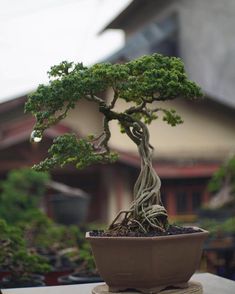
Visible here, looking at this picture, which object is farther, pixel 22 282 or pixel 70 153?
pixel 22 282

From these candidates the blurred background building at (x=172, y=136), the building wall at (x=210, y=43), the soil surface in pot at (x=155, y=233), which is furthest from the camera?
the building wall at (x=210, y=43)

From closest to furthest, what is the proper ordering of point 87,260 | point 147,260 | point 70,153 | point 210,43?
point 147,260 → point 70,153 → point 87,260 → point 210,43

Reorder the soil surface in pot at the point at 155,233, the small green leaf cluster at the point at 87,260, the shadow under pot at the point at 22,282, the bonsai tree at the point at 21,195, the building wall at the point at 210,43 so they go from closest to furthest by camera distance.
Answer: the soil surface in pot at the point at 155,233 < the shadow under pot at the point at 22,282 < the small green leaf cluster at the point at 87,260 < the bonsai tree at the point at 21,195 < the building wall at the point at 210,43

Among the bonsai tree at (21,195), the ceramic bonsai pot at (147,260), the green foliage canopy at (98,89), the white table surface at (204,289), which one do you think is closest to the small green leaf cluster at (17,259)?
the white table surface at (204,289)

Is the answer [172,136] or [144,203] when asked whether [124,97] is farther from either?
[172,136]

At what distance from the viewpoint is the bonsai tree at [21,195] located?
997 cm

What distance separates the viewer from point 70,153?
13.4 ft

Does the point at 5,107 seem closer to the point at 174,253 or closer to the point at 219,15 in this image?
the point at 219,15

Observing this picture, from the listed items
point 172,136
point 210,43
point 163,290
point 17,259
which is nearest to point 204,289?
point 163,290

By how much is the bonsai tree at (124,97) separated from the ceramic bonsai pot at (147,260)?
0.20 meters

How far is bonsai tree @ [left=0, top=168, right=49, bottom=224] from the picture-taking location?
32.7 feet

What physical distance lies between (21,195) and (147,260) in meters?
7.07

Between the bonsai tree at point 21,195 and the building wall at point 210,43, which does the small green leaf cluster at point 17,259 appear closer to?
the bonsai tree at point 21,195

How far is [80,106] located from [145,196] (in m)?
12.7
